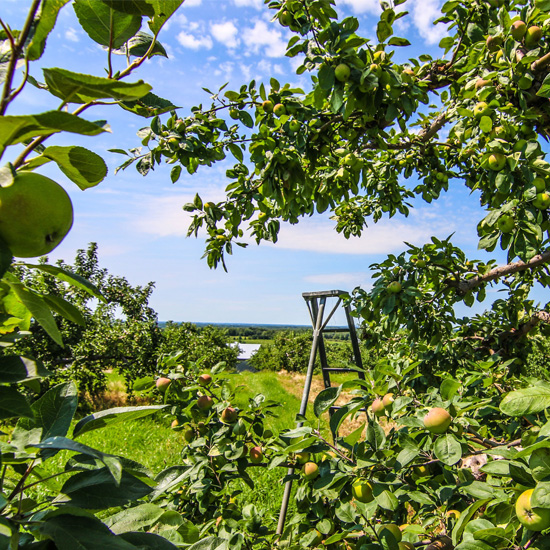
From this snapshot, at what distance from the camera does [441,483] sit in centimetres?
131

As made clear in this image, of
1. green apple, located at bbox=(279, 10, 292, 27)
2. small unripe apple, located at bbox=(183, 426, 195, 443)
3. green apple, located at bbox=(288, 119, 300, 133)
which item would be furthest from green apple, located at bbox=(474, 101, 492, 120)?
small unripe apple, located at bbox=(183, 426, 195, 443)

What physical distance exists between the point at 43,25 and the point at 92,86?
17 centimetres

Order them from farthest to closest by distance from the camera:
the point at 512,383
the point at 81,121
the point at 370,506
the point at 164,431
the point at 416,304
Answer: the point at 164,431, the point at 416,304, the point at 512,383, the point at 370,506, the point at 81,121

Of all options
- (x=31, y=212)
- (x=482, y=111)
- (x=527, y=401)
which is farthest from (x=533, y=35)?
(x=31, y=212)

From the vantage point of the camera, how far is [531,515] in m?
0.69

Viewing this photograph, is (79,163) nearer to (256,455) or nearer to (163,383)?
(163,383)

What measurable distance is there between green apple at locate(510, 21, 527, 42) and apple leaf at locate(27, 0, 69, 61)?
1857mm

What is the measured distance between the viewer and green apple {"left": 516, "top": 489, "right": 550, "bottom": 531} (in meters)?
0.66

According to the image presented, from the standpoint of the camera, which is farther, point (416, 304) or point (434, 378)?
point (434, 378)

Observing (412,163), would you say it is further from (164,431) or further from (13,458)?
(164,431)

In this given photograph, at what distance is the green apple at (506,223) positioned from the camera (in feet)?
5.21

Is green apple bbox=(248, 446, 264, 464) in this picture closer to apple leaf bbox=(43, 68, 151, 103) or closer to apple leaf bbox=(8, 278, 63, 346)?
apple leaf bbox=(8, 278, 63, 346)

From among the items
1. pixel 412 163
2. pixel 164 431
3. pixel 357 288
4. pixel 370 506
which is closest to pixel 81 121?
pixel 370 506

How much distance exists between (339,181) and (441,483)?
1.53 m
